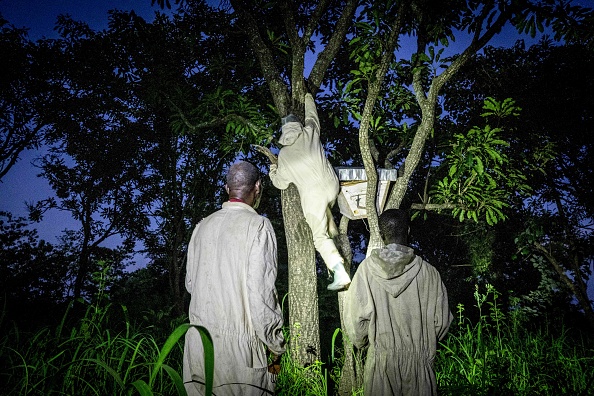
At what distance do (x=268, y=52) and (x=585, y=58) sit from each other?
17.8 feet

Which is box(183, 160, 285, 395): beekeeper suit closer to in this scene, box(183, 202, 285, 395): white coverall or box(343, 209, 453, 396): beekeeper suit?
box(183, 202, 285, 395): white coverall

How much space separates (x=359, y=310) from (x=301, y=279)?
51.9 inches

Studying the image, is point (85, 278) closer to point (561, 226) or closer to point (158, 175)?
point (158, 175)

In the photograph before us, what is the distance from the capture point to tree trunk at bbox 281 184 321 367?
3.28 metres

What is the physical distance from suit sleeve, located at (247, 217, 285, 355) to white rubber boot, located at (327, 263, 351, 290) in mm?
734

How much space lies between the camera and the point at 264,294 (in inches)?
70.6

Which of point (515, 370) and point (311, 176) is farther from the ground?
point (311, 176)

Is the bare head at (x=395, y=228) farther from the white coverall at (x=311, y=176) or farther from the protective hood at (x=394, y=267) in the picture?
the white coverall at (x=311, y=176)

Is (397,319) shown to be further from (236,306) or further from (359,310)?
(236,306)

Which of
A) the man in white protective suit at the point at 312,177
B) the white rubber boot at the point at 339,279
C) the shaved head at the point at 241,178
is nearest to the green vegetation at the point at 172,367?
the white rubber boot at the point at 339,279

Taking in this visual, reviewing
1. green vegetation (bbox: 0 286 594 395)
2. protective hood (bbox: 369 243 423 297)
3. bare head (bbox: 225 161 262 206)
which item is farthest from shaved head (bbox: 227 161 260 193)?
green vegetation (bbox: 0 286 594 395)

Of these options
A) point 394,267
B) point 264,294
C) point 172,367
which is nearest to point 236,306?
point 264,294

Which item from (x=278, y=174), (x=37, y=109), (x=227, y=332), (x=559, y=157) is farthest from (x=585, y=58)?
(x=37, y=109)

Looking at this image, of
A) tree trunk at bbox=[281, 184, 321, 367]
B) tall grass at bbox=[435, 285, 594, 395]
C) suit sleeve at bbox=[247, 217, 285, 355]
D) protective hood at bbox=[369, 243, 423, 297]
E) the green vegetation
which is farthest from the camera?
tree trunk at bbox=[281, 184, 321, 367]
